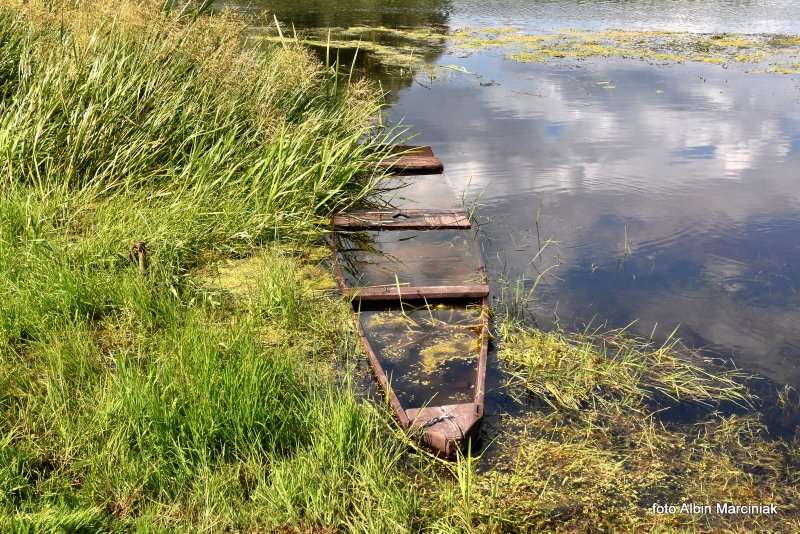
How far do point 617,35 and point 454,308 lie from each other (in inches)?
516

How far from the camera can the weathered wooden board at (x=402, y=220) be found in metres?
5.77

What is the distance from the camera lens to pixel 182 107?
563 cm

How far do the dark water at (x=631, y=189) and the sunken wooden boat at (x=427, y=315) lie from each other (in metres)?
0.33

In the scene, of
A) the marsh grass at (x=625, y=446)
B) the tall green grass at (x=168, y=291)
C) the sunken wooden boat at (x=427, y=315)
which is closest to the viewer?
the tall green grass at (x=168, y=291)

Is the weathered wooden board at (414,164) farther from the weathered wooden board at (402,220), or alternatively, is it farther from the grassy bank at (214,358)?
the weathered wooden board at (402,220)

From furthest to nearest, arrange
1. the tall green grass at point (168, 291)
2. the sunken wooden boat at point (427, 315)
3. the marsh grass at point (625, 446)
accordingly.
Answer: the sunken wooden boat at point (427, 315) → the marsh grass at point (625, 446) → the tall green grass at point (168, 291)

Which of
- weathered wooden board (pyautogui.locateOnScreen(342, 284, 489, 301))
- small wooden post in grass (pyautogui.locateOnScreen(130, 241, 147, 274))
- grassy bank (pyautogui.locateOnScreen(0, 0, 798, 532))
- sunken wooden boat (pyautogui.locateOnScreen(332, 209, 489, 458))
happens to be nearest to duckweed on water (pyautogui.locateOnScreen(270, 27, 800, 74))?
sunken wooden boat (pyautogui.locateOnScreen(332, 209, 489, 458))

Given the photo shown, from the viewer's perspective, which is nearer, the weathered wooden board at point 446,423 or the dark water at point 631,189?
the weathered wooden board at point 446,423

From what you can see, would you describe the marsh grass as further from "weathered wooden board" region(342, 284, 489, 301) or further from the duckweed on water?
the duckweed on water

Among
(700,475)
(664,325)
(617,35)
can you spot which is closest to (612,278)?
(664,325)

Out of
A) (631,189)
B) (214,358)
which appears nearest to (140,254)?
(214,358)

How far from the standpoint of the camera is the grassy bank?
9.03ft

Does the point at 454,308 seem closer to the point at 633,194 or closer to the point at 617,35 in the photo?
the point at 633,194

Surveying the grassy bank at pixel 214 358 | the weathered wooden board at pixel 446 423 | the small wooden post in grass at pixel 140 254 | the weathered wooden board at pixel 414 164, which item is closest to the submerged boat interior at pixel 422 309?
the weathered wooden board at pixel 446 423
